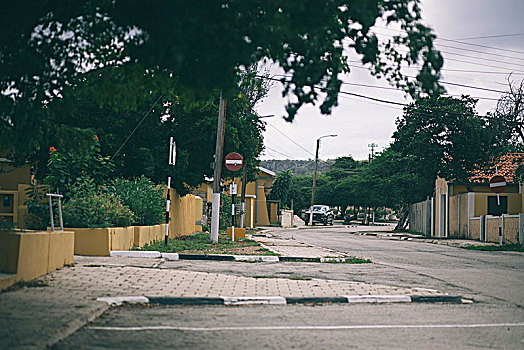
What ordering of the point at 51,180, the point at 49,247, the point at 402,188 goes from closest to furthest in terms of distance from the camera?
1. the point at 49,247
2. the point at 51,180
3. the point at 402,188

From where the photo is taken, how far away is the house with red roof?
88.6 ft

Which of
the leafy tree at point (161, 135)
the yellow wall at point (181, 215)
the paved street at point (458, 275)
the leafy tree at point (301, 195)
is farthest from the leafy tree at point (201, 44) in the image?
the leafy tree at point (301, 195)

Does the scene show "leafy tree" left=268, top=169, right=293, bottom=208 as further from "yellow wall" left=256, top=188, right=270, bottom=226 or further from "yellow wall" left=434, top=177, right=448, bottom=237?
"yellow wall" left=434, top=177, right=448, bottom=237

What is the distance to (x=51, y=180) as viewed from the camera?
14.9 m

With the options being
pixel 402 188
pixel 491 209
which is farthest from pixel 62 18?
pixel 402 188

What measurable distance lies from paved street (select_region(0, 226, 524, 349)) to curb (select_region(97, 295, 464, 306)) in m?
0.23

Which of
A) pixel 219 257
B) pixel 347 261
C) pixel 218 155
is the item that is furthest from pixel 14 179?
pixel 347 261

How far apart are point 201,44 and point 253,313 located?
11.9 ft

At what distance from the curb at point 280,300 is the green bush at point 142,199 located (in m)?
8.27

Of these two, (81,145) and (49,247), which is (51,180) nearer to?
(49,247)

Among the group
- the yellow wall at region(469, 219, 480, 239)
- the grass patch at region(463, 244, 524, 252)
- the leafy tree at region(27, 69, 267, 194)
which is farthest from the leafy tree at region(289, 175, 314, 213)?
the grass patch at region(463, 244, 524, 252)

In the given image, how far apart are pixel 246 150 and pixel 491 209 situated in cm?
1563

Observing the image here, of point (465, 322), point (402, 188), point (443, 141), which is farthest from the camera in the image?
point (402, 188)

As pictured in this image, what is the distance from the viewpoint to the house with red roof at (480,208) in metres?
27.0
